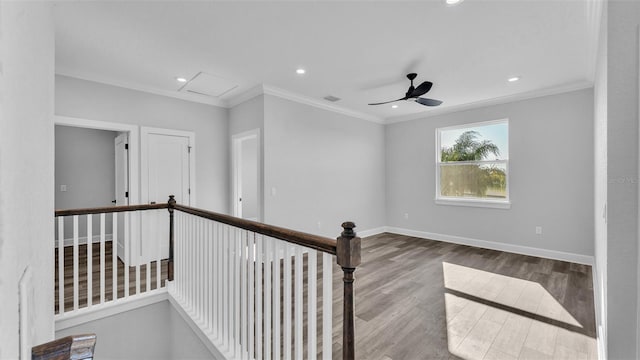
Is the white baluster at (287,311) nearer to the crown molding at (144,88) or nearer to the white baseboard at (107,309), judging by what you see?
the white baseboard at (107,309)

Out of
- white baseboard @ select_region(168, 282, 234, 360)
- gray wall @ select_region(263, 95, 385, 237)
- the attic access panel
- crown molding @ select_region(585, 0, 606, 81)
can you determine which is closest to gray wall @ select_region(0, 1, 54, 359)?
white baseboard @ select_region(168, 282, 234, 360)

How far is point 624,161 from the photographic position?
1357 mm

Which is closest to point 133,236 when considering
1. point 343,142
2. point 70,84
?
point 70,84

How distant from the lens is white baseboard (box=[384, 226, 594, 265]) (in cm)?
398

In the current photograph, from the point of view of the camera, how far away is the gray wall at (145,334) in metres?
2.48

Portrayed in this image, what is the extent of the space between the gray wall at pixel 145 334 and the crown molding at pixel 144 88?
2.79 metres

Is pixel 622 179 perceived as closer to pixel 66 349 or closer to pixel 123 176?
pixel 66 349

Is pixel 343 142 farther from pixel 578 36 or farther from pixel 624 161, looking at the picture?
pixel 624 161

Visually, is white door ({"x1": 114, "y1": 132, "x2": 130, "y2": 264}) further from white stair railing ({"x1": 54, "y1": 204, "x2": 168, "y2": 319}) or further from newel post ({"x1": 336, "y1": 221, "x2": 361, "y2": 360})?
newel post ({"x1": 336, "y1": 221, "x2": 361, "y2": 360})

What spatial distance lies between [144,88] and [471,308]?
473 cm

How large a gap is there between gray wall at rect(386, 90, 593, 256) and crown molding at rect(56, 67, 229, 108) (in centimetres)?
399

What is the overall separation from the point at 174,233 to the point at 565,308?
390cm

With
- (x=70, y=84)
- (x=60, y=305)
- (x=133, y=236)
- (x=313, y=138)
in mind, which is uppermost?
(x=70, y=84)

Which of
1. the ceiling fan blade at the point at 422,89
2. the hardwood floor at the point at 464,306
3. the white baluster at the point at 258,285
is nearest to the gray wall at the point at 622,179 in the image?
the hardwood floor at the point at 464,306
